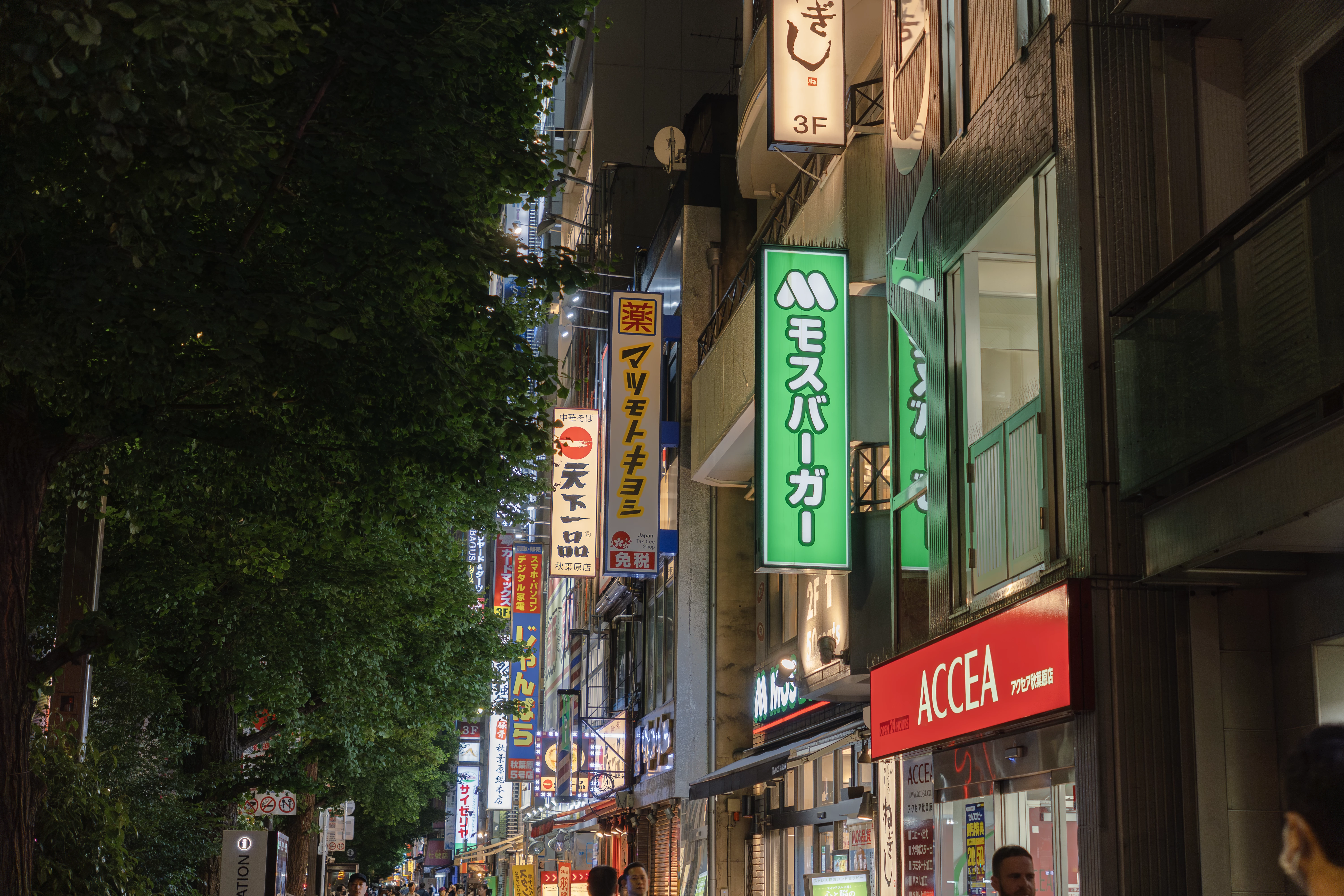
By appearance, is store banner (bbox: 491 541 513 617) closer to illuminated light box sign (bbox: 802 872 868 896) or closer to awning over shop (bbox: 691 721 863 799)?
awning over shop (bbox: 691 721 863 799)

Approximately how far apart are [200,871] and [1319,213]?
19.5 meters

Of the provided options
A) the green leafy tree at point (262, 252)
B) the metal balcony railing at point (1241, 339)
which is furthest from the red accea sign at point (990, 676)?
the green leafy tree at point (262, 252)

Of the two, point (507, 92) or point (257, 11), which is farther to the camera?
point (507, 92)

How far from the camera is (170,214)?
27.9ft

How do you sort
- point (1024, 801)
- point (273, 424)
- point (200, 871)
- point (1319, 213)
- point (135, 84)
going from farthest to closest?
1. point (200, 871)
2. point (273, 424)
3. point (1024, 801)
4. point (135, 84)
5. point (1319, 213)

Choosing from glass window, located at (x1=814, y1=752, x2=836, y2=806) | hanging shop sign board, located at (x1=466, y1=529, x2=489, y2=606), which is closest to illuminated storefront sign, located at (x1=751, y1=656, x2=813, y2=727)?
glass window, located at (x1=814, y1=752, x2=836, y2=806)

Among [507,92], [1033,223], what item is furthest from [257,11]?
[1033,223]

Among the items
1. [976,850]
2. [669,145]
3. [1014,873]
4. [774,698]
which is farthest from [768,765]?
[669,145]

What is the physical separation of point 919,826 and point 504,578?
44672 mm

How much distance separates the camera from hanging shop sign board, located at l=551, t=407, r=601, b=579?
2941 centimetres

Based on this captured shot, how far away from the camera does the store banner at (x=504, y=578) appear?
53938 mm

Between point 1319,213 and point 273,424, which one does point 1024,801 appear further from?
point 273,424

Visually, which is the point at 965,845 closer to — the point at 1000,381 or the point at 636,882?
the point at 636,882

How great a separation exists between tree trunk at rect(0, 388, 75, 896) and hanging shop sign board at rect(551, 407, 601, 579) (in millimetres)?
19291
